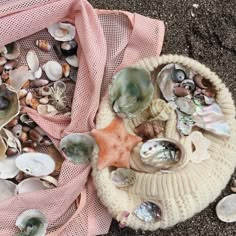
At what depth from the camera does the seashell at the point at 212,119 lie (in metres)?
0.96

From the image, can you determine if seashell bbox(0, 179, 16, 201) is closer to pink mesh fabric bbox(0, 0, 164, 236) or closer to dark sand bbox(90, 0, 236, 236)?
pink mesh fabric bbox(0, 0, 164, 236)

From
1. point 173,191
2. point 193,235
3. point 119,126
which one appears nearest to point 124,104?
point 119,126

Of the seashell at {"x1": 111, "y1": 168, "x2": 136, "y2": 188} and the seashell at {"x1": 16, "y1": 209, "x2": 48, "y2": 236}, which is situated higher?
the seashell at {"x1": 111, "y1": 168, "x2": 136, "y2": 188}

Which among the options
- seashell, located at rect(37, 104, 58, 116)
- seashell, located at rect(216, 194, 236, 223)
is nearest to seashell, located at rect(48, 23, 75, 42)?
seashell, located at rect(37, 104, 58, 116)

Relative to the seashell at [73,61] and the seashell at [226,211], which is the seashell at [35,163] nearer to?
the seashell at [73,61]

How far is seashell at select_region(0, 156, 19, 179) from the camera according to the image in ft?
3.16

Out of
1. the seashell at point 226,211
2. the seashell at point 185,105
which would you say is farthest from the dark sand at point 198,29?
the seashell at point 185,105

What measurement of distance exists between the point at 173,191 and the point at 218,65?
0.87 feet

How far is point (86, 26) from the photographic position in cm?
94

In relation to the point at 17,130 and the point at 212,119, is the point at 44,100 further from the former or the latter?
the point at 212,119

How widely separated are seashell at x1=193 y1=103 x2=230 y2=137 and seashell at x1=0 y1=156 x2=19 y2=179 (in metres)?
0.29

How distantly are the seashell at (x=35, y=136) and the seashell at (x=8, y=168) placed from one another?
42mm

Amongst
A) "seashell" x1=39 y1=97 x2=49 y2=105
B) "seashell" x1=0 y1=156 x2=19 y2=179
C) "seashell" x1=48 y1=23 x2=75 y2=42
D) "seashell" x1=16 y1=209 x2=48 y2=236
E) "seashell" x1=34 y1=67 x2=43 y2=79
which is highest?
"seashell" x1=48 y1=23 x2=75 y2=42

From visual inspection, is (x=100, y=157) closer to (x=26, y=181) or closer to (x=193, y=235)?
(x=26, y=181)
